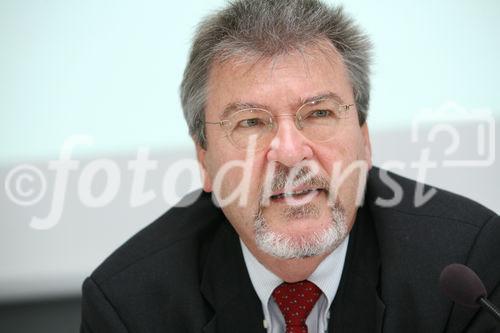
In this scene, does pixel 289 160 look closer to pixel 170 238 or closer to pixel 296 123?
pixel 296 123

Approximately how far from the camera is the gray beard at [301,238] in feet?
6.05

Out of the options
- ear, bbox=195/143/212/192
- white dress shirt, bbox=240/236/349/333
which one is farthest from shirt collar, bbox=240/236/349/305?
ear, bbox=195/143/212/192

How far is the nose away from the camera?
1.79 m

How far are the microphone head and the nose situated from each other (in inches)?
19.6

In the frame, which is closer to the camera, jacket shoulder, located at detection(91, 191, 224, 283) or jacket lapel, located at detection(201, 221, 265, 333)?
jacket lapel, located at detection(201, 221, 265, 333)

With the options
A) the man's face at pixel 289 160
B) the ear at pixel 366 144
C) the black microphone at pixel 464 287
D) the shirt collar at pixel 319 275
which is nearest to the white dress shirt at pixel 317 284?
the shirt collar at pixel 319 275

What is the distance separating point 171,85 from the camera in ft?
8.13

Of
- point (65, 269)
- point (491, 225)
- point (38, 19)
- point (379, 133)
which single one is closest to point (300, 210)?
point (491, 225)

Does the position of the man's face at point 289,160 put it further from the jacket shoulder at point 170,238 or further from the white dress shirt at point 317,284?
the jacket shoulder at point 170,238

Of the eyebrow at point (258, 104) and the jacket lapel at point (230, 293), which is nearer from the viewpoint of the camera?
the eyebrow at point (258, 104)

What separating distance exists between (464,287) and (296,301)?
2.23 ft

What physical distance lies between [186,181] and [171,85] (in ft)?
1.16

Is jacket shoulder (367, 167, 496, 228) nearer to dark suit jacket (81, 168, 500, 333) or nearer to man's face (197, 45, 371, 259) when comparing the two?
dark suit jacket (81, 168, 500, 333)

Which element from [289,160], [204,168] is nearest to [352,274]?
[289,160]
